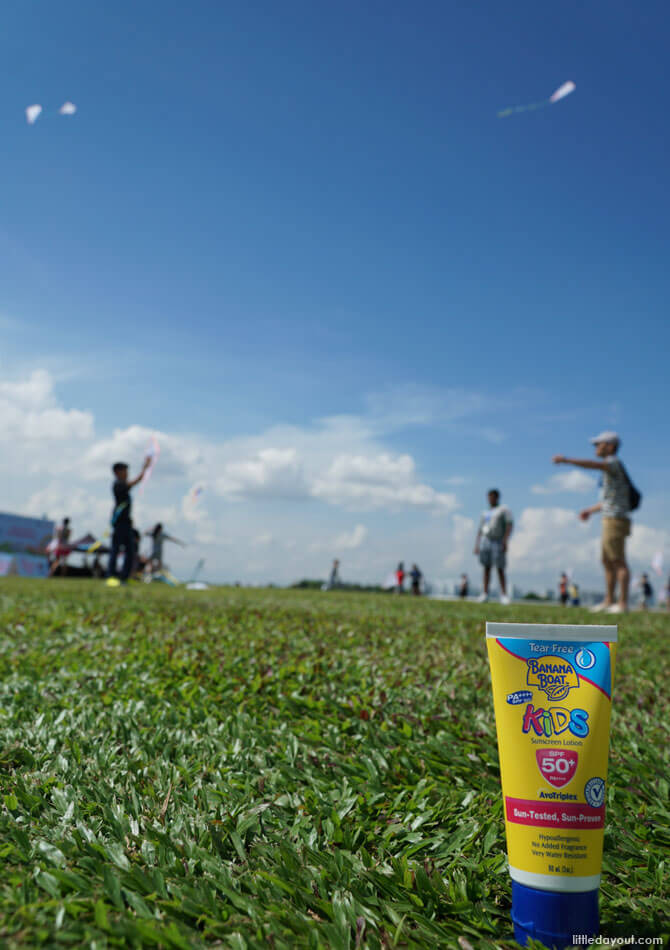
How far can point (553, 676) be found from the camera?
4.95 feet

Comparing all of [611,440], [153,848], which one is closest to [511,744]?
[153,848]

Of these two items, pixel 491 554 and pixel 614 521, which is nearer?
pixel 614 521

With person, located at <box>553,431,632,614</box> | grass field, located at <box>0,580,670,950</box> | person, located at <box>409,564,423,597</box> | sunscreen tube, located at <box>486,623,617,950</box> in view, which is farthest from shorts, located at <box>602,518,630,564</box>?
person, located at <box>409,564,423,597</box>

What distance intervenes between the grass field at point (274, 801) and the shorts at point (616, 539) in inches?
181

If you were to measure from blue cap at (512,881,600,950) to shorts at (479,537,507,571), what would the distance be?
9883 mm

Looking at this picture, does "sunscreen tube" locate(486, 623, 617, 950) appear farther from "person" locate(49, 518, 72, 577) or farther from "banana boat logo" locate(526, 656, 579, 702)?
"person" locate(49, 518, 72, 577)

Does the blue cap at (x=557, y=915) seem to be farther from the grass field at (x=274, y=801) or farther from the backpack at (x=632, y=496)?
the backpack at (x=632, y=496)

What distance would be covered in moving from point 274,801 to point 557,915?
1095 millimetres

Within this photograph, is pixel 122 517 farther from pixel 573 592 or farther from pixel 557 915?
pixel 573 592

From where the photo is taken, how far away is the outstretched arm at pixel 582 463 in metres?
8.56

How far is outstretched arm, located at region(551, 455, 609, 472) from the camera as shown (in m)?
8.56

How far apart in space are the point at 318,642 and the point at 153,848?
3180 mm

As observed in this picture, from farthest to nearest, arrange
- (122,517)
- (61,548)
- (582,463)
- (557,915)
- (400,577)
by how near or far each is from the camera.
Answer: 1. (400,577)
2. (61,548)
3. (122,517)
4. (582,463)
5. (557,915)

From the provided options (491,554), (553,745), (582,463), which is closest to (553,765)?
(553,745)
